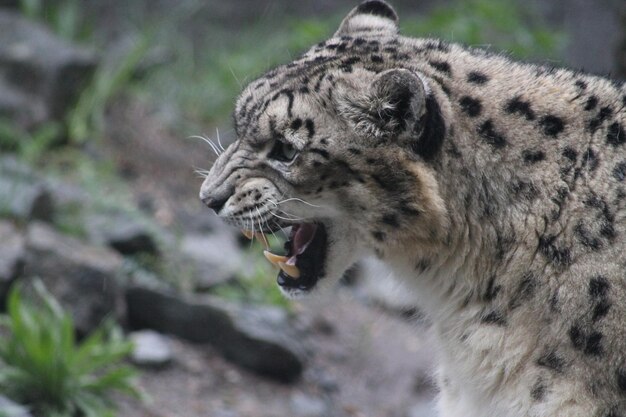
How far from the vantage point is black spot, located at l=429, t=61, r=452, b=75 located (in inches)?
179

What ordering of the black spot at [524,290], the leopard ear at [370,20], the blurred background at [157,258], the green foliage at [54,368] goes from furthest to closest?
1. the blurred background at [157,258]
2. the green foliage at [54,368]
3. the leopard ear at [370,20]
4. the black spot at [524,290]

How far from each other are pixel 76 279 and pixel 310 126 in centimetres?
375

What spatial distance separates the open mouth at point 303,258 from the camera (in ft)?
15.8

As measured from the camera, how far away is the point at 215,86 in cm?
1378

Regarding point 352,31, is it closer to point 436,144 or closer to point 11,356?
point 436,144

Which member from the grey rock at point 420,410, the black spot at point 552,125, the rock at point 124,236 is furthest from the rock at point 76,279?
the black spot at point 552,125

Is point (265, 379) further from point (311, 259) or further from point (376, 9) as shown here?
point (376, 9)

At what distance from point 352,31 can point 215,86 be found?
882 centimetres

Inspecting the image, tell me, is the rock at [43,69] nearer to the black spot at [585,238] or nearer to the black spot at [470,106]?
the black spot at [470,106]

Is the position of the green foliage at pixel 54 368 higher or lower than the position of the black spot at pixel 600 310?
lower

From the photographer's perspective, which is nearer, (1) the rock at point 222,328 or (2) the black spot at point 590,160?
(2) the black spot at point 590,160

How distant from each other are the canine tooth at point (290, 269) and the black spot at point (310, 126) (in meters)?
0.79

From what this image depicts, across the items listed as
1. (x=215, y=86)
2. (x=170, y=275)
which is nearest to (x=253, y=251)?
(x=170, y=275)

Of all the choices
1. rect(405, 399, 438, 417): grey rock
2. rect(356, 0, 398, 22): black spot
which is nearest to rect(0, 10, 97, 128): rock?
rect(405, 399, 438, 417): grey rock
